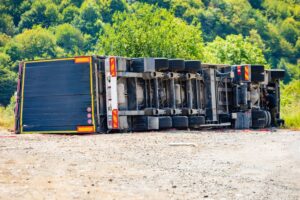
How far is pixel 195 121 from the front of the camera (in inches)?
805

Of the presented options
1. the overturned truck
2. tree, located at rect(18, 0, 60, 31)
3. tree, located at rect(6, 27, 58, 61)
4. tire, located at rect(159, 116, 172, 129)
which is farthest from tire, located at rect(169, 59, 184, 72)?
tree, located at rect(18, 0, 60, 31)

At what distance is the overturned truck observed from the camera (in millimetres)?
17672

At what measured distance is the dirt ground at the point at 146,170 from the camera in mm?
7922

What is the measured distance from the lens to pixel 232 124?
Result: 22.8m

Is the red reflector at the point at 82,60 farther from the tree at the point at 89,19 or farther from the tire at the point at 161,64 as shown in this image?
the tree at the point at 89,19

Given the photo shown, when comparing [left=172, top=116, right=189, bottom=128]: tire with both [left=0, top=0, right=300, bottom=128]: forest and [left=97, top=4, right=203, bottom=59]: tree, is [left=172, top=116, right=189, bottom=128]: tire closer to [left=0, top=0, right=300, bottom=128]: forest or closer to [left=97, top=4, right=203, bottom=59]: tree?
[left=97, top=4, right=203, bottom=59]: tree

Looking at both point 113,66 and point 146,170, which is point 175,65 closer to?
point 113,66

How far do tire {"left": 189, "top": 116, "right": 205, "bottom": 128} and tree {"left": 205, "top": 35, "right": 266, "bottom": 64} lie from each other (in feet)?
193

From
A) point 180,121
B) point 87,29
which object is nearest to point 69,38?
point 87,29

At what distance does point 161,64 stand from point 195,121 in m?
2.20

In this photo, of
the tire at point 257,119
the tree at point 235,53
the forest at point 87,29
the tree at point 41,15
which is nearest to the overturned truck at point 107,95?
the tire at point 257,119

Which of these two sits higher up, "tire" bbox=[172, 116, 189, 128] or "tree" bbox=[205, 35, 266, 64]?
"tree" bbox=[205, 35, 266, 64]

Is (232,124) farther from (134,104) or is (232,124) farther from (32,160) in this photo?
(32,160)

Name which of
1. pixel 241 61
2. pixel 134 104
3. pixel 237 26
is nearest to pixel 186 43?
pixel 241 61
